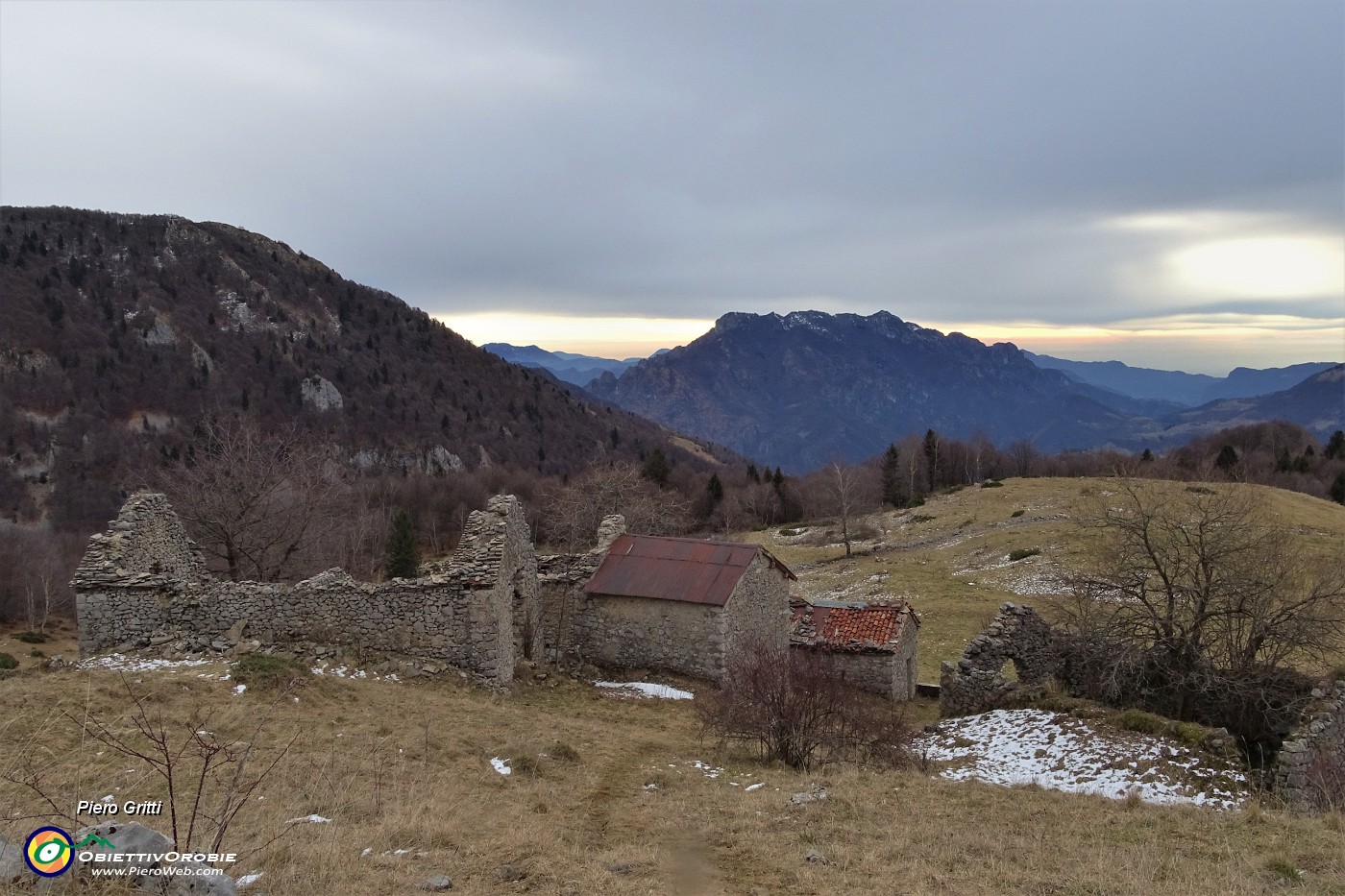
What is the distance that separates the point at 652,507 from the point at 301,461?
3023cm

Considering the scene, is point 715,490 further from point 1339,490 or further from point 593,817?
point 593,817

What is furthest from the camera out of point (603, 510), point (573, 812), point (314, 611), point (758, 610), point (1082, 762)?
point (603, 510)

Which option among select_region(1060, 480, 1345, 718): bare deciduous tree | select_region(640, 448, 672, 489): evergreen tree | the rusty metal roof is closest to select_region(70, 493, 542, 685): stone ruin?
the rusty metal roof

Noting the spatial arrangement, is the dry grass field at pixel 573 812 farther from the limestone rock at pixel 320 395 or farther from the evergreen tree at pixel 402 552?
the limestone rock at pixel 320 395

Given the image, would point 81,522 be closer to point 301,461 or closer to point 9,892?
point 301,461

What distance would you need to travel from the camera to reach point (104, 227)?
17488cm

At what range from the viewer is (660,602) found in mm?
20812

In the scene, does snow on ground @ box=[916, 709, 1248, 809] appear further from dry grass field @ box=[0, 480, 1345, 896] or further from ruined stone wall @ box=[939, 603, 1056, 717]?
ruined stone wall @ box=[939, 603, 1056, 717]

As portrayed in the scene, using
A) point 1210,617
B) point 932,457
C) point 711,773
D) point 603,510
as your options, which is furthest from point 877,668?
point 932,457

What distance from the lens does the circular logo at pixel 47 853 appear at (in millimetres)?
5559

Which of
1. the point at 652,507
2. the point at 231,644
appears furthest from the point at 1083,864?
the point at 652,507

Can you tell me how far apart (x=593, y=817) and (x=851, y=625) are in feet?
57.1

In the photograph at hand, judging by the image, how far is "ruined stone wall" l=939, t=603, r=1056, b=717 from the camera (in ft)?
60.7

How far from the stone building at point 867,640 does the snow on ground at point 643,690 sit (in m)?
6.13
